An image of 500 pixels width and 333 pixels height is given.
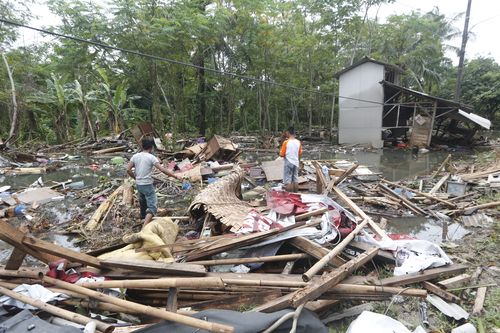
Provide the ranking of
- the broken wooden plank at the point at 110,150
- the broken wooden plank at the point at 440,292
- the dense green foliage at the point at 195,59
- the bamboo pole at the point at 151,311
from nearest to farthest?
the bamboo pole at the point at 151,311
the broken wooden plank at the point at 440,292
the dense green foliage at the point at 195,59
the broken wooden plank at the point at 110,150

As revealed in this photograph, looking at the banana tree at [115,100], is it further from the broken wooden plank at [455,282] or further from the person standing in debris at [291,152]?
the broken wooden plank at [455,282]

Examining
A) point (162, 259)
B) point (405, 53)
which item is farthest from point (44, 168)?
point (405, 53)

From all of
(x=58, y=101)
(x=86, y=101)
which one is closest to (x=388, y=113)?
(x=86, y=101)

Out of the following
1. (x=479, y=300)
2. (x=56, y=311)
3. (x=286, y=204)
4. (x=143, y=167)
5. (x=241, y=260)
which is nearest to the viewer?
(x=56, y=311)

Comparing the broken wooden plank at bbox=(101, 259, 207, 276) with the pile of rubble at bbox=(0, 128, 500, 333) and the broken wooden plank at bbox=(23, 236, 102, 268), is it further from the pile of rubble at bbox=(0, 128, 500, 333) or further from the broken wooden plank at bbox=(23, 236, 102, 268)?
the broken wooden plank at bbox=(23, 236, 102, 268)

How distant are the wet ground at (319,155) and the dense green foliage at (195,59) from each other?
12.1 feet

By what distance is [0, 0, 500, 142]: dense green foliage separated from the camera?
36.6ft

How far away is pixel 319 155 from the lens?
581 inches

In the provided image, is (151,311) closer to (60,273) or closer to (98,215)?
(60,273)

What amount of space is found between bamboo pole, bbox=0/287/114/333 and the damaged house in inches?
625

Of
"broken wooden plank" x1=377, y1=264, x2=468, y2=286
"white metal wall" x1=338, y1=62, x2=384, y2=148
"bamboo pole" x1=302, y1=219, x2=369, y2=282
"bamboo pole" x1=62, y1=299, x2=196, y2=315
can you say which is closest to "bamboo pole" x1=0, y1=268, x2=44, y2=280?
"bamboo pole" x1=62, y1=299, x2=196, y2=315

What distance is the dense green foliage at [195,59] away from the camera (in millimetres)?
11164

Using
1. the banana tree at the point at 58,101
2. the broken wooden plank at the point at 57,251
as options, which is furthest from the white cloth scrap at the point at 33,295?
the banana tree at the point at 58,101

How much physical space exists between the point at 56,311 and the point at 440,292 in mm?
3574
